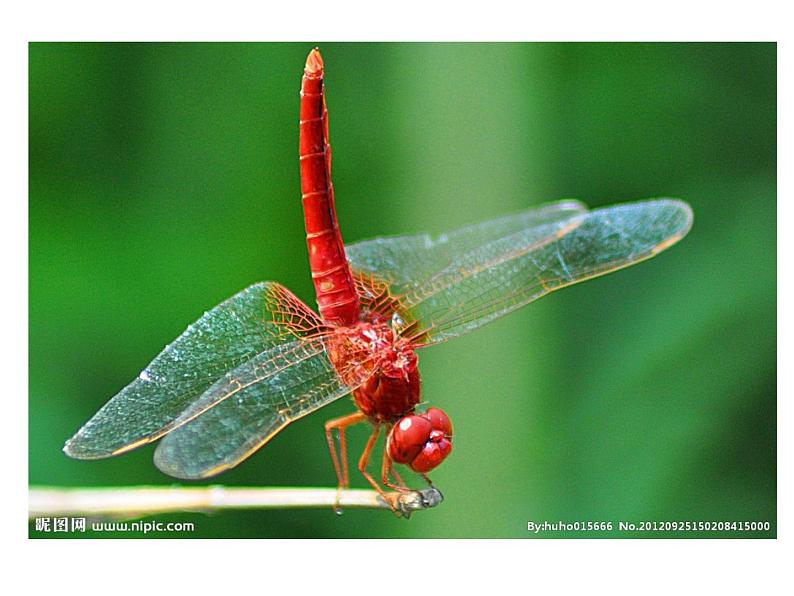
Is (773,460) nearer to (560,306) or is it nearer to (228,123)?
(560,306)

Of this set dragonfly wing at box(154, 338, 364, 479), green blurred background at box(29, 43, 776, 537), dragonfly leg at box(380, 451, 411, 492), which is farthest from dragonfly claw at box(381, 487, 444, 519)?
green blurred background at box(29, 43, 776, 537)

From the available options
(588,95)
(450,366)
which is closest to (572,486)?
(450,366)

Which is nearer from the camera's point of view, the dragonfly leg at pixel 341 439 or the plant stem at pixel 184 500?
the plant stem at pixel 184 500

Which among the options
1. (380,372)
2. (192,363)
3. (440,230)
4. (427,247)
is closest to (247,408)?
(192,363)

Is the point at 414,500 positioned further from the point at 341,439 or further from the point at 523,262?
the point at 523,262

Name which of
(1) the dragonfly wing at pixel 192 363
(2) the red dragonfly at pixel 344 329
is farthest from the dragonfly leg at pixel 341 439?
(1) the dragonfly wing at pixel 192 363

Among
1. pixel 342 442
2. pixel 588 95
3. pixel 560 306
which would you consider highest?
pixel 588 95

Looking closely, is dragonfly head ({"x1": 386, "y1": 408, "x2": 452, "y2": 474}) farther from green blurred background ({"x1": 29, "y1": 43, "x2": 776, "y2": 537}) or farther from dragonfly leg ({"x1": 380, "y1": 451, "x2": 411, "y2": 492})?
green blurred background ({"x1": 29, "y1": 43, "x2": 776, "y2": 537})

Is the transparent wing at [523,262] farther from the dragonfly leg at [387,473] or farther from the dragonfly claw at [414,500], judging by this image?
the dragonfly claw at [414,500]
